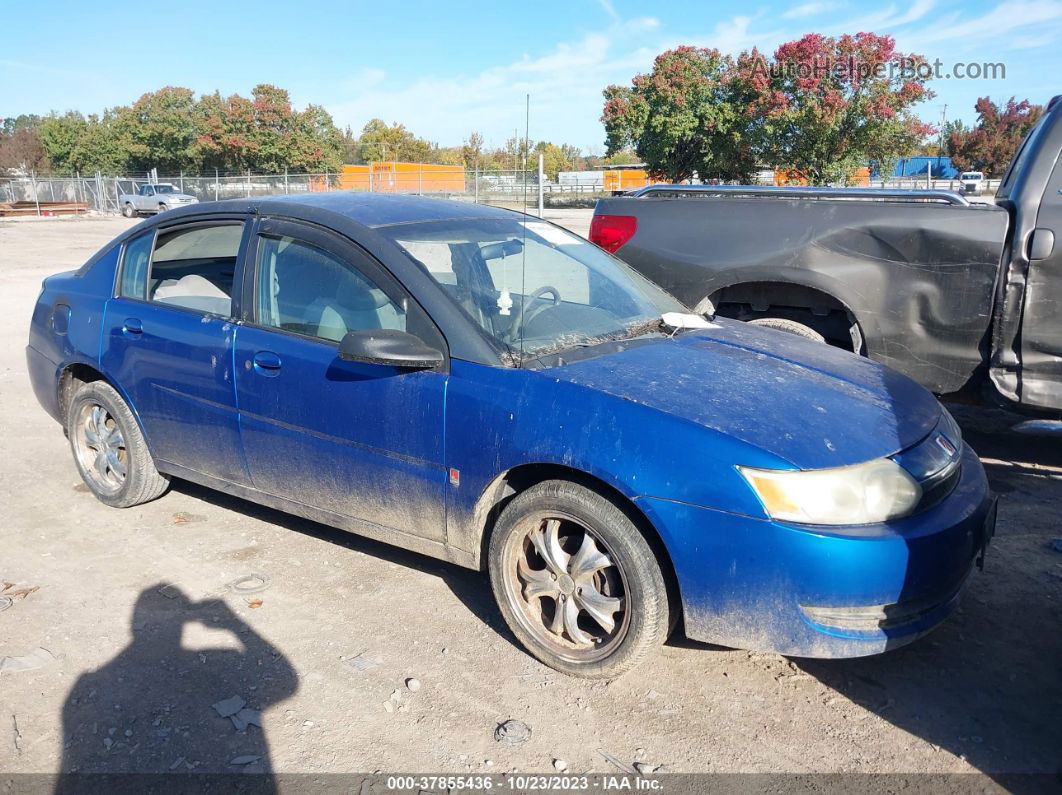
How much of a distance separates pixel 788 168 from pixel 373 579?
30297 millimetres

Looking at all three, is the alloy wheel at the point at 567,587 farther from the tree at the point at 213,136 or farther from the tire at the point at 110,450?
the tree at the point at 213,136

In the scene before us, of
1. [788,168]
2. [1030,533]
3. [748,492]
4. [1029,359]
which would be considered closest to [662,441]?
[748,492]

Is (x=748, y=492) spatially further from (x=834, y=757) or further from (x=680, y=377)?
(x=834, y=757)

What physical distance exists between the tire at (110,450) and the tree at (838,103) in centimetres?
2716

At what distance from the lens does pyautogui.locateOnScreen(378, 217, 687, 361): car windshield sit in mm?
3426

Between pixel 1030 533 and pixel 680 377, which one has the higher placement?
pixel 680 377

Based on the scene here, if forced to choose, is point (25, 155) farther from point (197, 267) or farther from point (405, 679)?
point (405, 679)

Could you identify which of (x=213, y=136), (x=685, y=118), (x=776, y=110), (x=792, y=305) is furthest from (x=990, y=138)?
(x=213, y=136)

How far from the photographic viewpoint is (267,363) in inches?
145

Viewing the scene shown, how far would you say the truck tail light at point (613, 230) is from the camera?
5.51 metres

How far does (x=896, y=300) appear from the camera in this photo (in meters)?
4.85

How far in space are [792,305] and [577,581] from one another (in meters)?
3.00

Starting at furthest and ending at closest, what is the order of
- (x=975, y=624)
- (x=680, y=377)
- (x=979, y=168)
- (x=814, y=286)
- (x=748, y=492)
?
(x=979, y=168) < (x=814, y=286) < (x=975, y=624) < (x=680, y=377) < (x=748, y=492)

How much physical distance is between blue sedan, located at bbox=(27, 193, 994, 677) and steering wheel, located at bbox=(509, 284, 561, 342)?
0.07 ft
